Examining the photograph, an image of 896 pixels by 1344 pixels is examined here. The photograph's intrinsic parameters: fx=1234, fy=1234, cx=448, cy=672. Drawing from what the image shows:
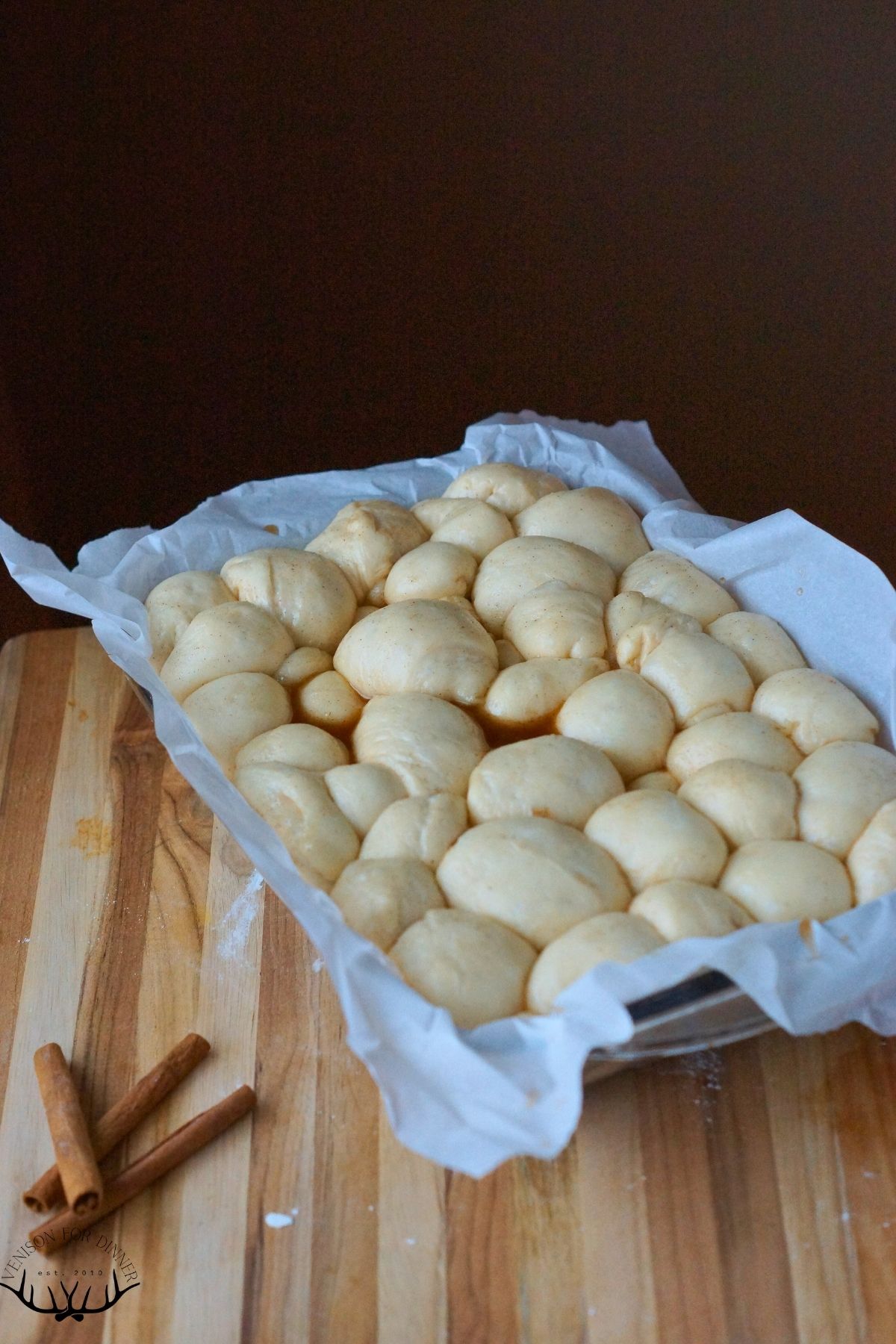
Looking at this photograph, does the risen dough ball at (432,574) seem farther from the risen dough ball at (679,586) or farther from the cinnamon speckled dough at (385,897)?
the cinnamon speckled dough at (385,897)

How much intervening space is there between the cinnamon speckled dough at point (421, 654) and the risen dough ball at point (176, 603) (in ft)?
0.60

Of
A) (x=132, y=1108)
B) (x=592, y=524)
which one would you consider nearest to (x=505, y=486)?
(x=592, y=524)

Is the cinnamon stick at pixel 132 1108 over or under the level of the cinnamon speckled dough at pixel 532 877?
under

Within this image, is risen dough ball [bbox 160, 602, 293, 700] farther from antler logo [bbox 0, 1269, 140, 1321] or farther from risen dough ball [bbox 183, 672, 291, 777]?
antler logo [bbox 0, 1269, 140, 1321]

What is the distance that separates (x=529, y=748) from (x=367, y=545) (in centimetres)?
39

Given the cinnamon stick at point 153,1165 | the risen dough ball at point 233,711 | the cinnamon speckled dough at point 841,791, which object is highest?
the cinnamon speckled dough at point 841,791

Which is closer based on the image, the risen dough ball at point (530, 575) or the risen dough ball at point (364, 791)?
the risen dough ball at point (364, 791)

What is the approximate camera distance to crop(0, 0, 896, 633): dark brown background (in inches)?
75.3

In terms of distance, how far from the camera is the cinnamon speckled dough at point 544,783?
104cm

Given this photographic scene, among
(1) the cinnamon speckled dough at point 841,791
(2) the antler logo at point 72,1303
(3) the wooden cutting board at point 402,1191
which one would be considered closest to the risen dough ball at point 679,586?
(1) the cinnamon speckled dough at point 841,791

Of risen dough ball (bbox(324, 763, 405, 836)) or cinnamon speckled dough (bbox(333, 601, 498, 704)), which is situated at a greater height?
cinnamon speckled dough (bbox(333, 601, 498, 704))

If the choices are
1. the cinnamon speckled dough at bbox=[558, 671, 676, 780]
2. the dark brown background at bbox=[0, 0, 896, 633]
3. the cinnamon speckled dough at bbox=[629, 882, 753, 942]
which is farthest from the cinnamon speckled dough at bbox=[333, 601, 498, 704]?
the dark brown background at bbox=[0, 0, 896, 633]

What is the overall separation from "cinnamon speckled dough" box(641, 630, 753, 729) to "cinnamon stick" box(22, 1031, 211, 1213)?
527 millimetres

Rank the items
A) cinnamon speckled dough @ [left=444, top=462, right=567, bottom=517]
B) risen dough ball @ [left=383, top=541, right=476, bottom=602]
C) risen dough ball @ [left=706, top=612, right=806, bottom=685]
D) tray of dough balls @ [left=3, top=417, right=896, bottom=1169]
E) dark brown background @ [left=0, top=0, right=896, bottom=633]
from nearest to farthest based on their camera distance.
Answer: tray of dough balls @ [left=3, top=417, right=896, bottom=1169], risen dough ball @ [left=706, top=612, right=806, bottom=685], risen dough ball @ [left=383, top=541, right=476, bottom=602], cinnamon speckled dough @ [left=444, top=462, right=567, bottom=517], dark brown background @ [left=0, top=0, right=896, bottom=633]
